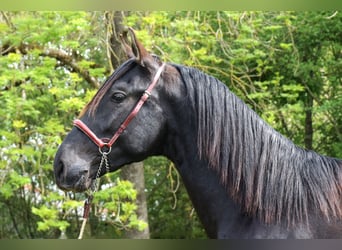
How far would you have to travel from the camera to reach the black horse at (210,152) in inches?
95.2

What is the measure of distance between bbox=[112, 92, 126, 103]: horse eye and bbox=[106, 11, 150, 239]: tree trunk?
13.9ft

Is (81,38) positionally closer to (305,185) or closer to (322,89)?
(322,89)

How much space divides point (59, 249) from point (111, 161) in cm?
90

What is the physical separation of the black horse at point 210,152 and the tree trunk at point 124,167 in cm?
426

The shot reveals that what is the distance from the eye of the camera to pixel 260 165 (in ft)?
8.08

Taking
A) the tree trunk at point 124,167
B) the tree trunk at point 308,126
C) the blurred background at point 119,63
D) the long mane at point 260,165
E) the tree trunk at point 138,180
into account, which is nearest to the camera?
the long mane at point 260,165

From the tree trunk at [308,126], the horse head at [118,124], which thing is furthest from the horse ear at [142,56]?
the tree trunk at [308,126]

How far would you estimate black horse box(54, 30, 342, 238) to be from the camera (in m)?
2.42

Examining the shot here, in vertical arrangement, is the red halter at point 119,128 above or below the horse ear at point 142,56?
below

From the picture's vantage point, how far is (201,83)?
8.54ft

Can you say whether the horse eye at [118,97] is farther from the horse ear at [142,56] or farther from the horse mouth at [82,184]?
the horse mouth at [82,184]

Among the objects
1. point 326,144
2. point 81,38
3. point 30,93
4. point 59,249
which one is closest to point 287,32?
point 326,144

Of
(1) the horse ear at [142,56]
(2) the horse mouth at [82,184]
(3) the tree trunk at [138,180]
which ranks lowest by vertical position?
(3) the tree trunk at [138,180]

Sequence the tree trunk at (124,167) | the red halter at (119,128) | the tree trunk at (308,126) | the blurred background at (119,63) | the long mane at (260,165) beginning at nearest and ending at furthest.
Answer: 1. the long mane at (260,165)
2. the red halter at (119,128)
3. the blurred background at (119,63)
4. the tree trunk at (124,167)
5. the tree trunk at (308,126)
